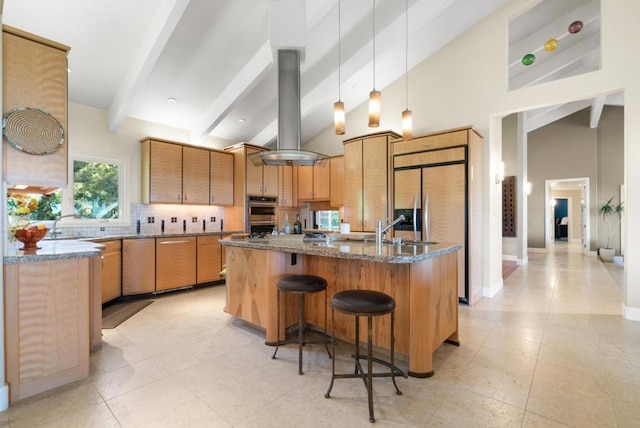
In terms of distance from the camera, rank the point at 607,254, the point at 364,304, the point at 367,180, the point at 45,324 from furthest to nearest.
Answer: the point at 607,254 < the point at 367,180 < the point at 45,324 < the point at 364,304

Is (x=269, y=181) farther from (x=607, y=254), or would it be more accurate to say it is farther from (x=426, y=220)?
(x=607, y=254)

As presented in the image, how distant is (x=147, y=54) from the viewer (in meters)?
3.28

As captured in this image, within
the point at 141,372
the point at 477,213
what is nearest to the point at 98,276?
the point at 141,372

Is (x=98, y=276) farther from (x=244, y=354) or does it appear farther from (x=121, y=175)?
(x=121, y=175)

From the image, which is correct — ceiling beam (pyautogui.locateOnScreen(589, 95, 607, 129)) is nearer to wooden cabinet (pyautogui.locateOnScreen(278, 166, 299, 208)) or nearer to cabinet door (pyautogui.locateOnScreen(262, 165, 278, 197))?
wooden cabinet (pyautogui.locateOnScreen(278, 166, 299, 208))

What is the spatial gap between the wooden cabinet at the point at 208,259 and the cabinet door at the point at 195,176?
28.0 inches

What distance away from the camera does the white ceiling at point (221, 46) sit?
304 cm

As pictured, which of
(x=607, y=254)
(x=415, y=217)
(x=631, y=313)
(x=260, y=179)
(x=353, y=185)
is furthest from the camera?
(x=607, y=254)

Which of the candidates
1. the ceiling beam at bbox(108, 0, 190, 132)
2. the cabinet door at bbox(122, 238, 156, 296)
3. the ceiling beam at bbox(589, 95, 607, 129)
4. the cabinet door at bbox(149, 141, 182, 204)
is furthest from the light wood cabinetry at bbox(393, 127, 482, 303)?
the ceiling beam at bbox(589, 95, 607, 129)

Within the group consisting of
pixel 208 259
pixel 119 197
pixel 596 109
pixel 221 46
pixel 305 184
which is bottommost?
pixel 208 259

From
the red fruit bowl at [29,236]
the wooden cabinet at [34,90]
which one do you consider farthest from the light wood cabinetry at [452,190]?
the red fruit bowl at [29,236]

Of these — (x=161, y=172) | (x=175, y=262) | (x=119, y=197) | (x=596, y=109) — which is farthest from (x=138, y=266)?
(x=596, y=109)

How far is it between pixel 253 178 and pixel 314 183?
1316 millimetres

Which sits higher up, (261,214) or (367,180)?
(367,180)
